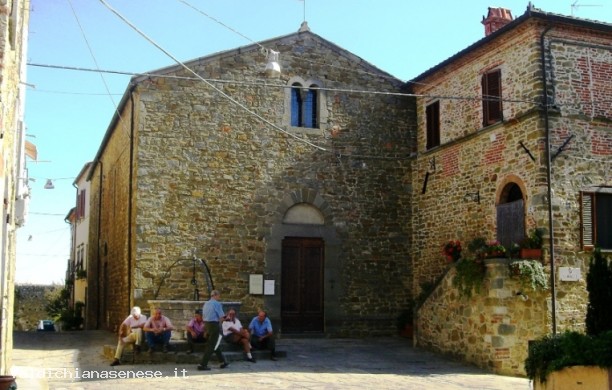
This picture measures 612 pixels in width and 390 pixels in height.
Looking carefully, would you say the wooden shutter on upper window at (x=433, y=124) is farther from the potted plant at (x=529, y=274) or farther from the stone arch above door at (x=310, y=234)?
the potted plant at (x=529, y=274)

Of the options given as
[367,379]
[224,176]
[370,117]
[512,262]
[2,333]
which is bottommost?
[367,379]

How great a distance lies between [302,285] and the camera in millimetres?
18266

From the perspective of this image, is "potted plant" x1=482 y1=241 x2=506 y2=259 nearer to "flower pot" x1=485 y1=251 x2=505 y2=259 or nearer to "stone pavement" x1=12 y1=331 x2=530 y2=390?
"flower pot" x1=485 y1=251 x2=505 y2=259

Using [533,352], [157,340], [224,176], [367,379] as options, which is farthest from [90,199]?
[533,352]

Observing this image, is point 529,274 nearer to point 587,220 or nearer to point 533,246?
point 533,246

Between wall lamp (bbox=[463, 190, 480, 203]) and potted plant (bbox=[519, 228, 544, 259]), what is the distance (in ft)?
7.32

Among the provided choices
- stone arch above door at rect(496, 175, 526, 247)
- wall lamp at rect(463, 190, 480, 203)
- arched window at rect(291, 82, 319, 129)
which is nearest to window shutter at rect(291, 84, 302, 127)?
arched window at rect(291, 82, 319, 129)

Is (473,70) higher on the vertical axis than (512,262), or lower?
higher

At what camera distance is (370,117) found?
760 inches

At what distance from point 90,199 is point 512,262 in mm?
20140

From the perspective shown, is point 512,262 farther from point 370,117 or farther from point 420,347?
point 370,117

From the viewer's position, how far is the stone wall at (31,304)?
41062mm

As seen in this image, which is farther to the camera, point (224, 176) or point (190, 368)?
point (224, 176)

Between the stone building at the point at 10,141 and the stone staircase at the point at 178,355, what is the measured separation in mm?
2912
